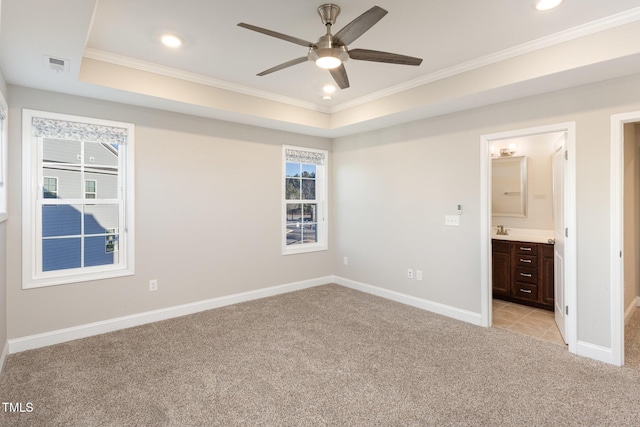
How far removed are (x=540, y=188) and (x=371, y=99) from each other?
2719 millimetres

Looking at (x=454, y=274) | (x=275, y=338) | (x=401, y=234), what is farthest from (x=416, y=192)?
(x=275, y=338)

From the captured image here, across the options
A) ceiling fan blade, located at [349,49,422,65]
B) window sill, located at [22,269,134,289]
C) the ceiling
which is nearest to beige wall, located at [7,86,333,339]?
window sill, located at [22,269,134,289]

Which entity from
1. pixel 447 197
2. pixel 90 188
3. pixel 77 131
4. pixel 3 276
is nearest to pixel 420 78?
pixel 447 197

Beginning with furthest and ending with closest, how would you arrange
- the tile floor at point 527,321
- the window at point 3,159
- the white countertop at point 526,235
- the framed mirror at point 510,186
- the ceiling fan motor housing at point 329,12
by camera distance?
the framed mirror at point 510,186 → the white countertop at point 526,235 → the tile floor at point 527,321 → the window at point 3,159 → the ceiling fan motor housing at point 329,12

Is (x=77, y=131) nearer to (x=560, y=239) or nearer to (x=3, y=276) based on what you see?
(x=3, y=276)

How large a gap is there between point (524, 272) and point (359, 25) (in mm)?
3874

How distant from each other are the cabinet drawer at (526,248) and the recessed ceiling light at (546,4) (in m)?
2.88

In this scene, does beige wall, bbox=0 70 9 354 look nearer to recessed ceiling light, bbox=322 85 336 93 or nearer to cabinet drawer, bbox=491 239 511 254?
recessed ceiling light, bbox=322 85 336 93

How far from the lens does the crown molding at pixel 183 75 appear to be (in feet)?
9.75

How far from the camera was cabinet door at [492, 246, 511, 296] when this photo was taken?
4473 millimetres

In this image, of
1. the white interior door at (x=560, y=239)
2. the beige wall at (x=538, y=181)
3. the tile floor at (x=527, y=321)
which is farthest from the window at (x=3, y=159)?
the beige wall at (x=538, y=181)

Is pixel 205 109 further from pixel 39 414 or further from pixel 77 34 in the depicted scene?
pixel 39 414

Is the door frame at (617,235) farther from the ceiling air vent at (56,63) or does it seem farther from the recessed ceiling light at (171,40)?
the ceiling air vent at (56,63)

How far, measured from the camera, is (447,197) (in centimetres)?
396
